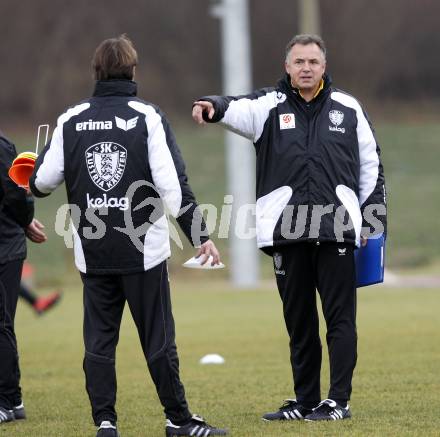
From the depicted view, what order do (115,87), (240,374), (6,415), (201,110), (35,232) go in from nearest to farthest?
(115,87) < (201,110) < (6,415) < (35,232) < (240,374)

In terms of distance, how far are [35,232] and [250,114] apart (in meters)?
1.64

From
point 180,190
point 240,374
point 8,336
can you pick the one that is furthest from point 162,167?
point 240,374

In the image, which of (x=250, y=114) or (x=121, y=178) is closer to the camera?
(x=121, y=178)

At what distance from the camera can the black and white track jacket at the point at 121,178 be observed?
5.54 meters

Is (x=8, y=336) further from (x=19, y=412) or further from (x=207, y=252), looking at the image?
(x=207, y=252)

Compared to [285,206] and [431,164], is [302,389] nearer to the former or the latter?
[285,206]

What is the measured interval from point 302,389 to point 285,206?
107 centimetres

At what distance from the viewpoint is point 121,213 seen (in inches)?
220

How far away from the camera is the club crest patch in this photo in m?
5.55

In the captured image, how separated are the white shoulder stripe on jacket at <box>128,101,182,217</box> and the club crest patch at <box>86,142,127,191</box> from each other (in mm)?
148

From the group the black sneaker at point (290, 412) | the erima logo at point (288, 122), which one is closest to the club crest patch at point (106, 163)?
Answer: the erima logo at point (288, 122)

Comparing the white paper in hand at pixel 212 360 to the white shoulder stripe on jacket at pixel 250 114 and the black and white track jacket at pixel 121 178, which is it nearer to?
the white shoulder stripe on jacket at pixel 250 114

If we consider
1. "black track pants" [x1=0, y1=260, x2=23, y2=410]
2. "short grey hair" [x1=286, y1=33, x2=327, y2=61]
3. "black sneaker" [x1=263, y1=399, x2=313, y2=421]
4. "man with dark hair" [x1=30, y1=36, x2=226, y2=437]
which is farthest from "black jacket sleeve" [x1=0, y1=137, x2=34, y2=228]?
"black sneaker" [x1=263, y1=399, x2=313, y2=421]

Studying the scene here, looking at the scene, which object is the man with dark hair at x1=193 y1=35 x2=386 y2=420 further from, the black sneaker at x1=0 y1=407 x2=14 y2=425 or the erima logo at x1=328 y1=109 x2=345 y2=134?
the black sneaker at x1=0 y1=407 x2=14 y2=425
